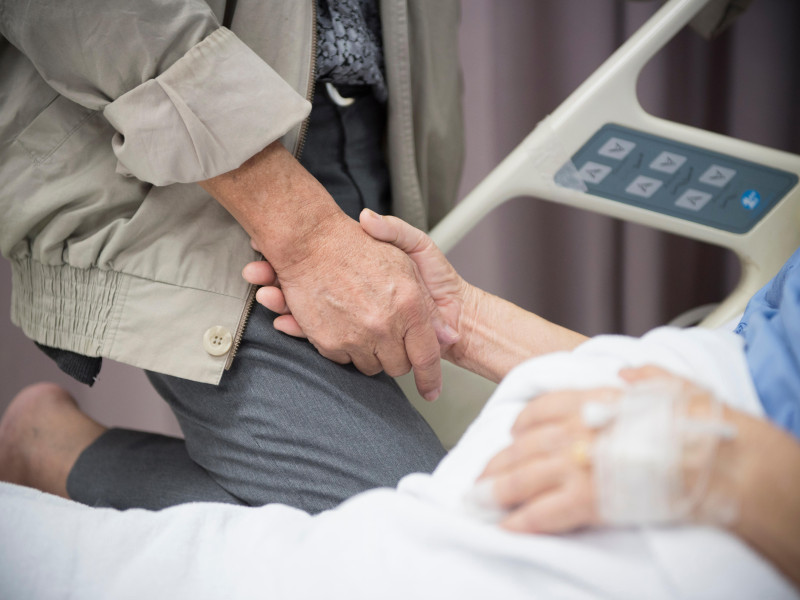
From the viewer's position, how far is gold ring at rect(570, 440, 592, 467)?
0.41 metres

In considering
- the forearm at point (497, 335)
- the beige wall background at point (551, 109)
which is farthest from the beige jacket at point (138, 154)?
the beige wall background at point (551, 109)

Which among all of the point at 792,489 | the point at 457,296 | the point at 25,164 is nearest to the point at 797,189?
the point at 457,296

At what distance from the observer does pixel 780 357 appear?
490 mm

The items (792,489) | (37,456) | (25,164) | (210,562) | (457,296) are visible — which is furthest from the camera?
(37,456)

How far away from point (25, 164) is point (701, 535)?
2.52 ft

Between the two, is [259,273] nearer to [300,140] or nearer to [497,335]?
[300,140]

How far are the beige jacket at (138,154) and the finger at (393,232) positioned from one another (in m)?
0.13

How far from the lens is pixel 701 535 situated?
Result: 1.27ft

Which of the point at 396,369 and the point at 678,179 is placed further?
the point at 678,179

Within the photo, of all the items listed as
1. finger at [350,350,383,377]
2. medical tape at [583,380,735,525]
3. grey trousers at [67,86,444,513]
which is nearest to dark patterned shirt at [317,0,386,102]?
grey trousers at [67,86,444,513]

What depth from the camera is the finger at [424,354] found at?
75 cm

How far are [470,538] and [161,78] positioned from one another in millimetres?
552

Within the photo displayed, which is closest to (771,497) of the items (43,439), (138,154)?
(138,154)

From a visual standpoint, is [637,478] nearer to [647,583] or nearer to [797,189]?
[647,583]
